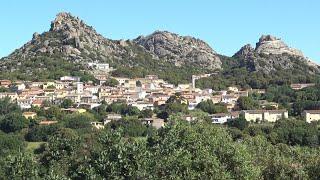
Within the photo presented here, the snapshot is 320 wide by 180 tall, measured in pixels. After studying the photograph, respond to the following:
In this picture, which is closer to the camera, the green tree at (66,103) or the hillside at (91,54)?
the green tree at (66,103)

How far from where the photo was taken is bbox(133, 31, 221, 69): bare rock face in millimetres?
137425

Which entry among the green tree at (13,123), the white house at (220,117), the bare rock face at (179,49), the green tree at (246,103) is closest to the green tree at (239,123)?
the white house at (220,117)

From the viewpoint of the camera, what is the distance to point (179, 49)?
461ft

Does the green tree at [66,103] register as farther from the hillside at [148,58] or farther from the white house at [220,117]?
the white house at [220,117]

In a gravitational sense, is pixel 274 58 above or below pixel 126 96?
above

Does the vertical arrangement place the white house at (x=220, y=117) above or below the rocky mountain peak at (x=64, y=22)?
below

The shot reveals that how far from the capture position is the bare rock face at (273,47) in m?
132

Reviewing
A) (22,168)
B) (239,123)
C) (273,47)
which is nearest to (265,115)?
(239,123)

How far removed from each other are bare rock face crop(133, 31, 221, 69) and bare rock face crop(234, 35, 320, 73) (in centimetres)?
973

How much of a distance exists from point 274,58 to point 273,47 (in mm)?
10993

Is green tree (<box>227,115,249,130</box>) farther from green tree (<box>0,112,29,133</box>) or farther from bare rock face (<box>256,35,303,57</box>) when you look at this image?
bare rock face (<box>256,35,303,57</box>)

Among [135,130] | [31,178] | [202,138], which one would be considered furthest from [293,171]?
[135,130]

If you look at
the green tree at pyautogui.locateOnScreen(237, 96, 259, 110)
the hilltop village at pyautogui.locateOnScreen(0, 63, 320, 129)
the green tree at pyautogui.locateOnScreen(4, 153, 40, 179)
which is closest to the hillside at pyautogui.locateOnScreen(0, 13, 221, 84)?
the hilltop village at pyautogui.locateOnScreen(0, 63, 320, 129)

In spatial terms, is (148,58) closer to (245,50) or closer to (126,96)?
(245,50)
